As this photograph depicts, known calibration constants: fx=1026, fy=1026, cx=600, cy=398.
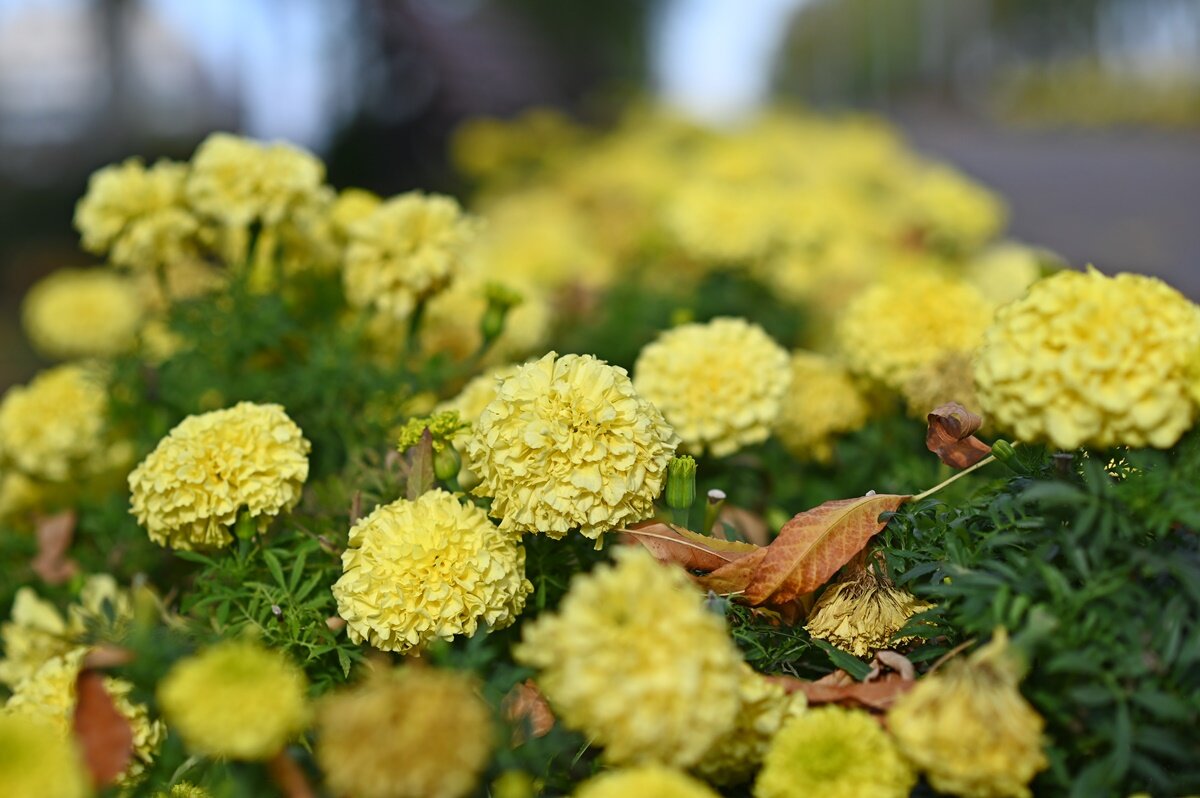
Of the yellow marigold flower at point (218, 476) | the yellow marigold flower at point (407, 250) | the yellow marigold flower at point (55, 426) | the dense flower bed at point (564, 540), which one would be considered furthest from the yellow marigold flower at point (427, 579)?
the yellow marigold flower at point (55, 426)

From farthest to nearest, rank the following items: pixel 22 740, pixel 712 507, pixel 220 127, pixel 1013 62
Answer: pixel 1013 62 < pixel 220 127 < pixel 712 507 < pixel 22 740

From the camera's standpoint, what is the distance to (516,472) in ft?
3.84

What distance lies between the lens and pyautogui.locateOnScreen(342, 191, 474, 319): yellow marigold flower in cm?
181

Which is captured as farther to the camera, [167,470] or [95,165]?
[95,165]

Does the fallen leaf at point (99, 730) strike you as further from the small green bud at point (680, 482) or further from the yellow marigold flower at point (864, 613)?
the yellow marigold flower at point (864, 613)

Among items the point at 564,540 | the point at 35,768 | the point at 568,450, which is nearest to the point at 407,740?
the point at 35,768

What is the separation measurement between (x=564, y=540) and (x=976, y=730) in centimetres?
58

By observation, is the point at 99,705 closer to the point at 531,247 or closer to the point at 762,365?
the point at 762,365

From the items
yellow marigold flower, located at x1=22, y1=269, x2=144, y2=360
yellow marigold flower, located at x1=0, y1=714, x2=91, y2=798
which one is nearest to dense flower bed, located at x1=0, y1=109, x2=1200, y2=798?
yellow marigold flower, located at x1=0, y1=714, x2=91, y2=798

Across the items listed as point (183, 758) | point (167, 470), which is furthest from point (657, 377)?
point (183, 758)

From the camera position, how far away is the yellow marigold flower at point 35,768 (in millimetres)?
838

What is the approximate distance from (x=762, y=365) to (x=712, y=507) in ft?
0.89

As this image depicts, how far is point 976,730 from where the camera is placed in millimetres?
935

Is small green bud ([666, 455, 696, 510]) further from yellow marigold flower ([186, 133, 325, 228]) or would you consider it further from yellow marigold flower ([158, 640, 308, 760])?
yellow marigold flower ([186, 133, 325, 228])
